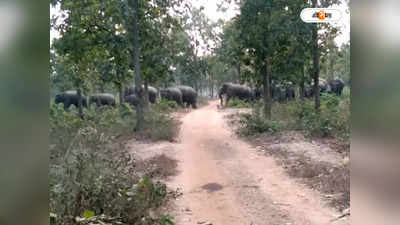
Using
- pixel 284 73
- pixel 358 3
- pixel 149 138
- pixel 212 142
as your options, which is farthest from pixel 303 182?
pixel 358 3

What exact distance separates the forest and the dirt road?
47 millimetres

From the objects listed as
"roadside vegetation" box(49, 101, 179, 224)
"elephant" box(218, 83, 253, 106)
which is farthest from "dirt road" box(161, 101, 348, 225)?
"elephant" box(218, 83, 253, 106)

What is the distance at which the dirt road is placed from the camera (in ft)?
11.9

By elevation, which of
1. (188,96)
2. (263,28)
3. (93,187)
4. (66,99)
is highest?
(263,28)

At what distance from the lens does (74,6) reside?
398 cm

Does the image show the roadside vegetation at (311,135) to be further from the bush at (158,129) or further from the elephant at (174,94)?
the elephant at (174,94)

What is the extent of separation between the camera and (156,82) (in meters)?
5.40

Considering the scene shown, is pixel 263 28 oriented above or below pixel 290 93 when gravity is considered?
above

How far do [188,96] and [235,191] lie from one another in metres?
14.3

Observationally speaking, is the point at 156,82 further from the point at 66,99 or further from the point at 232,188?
the point at 66,99

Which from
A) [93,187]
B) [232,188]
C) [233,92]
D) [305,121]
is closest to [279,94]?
[305,121]

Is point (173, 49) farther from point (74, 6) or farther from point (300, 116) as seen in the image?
point (300, 116)

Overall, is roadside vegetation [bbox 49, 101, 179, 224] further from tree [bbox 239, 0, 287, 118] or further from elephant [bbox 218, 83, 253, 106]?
→ elephant [bbox 218, 83, 253, 106]

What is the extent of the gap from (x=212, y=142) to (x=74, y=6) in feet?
8.92
